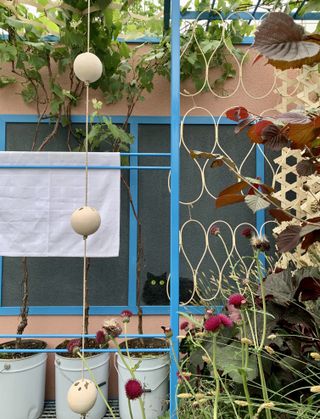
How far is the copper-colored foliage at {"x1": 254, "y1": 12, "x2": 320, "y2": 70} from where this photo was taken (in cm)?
81

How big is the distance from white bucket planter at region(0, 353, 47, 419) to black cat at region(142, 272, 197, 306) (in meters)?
0.71

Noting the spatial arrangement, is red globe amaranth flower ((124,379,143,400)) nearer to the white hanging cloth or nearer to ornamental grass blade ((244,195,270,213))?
ornamental grass blade ((244,195,270,213))

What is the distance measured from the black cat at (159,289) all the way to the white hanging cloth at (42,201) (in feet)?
2.35

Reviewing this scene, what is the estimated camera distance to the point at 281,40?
821 millimetres

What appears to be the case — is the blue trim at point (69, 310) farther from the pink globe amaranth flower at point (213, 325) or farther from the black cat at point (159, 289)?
the pink globe amaranth flower at point (213, 325)

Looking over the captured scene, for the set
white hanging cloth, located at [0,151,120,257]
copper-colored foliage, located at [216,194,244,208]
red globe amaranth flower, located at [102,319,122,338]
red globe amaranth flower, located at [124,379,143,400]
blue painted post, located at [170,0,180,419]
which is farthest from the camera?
white hanging cloth, located at [0,151,120,257]

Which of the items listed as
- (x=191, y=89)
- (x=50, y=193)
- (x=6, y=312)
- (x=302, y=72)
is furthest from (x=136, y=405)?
(x=302, y=72)

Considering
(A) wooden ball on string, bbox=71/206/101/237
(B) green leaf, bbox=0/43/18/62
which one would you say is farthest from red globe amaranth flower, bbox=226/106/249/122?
(B) green leaf, bbox=0/43/18/62

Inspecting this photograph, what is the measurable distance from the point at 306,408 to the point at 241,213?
1.49m

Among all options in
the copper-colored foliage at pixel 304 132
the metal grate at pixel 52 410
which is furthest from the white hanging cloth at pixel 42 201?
the metal grate at pixel 52 410

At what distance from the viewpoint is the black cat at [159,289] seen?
228 centimetres

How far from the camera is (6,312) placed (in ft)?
7.30

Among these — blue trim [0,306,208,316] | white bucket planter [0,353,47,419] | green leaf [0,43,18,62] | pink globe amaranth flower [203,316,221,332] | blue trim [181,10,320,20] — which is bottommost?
white bucket planter [0,353,47,419]

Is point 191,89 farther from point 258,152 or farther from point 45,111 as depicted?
point 45,111
